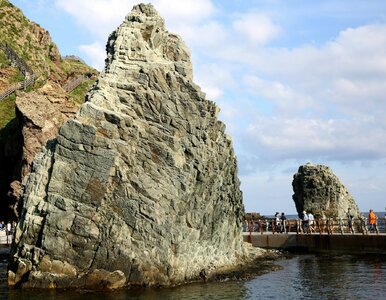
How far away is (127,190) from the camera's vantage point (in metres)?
28.4

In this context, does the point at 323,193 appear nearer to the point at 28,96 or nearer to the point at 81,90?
the point at 28,96

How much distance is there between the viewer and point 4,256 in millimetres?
44000

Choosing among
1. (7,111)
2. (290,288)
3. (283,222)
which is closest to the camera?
(290,288)

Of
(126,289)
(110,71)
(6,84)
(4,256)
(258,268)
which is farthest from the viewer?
(6,84)

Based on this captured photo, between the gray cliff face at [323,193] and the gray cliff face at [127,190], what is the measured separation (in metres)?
31.9

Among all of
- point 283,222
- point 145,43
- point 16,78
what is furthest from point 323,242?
point 16,78

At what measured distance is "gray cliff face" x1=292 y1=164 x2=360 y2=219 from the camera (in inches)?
2457

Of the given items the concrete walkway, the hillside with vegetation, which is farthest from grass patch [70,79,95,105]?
the concrete walkway

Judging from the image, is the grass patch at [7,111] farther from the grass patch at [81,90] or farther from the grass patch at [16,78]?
the grass patch at [81,90]

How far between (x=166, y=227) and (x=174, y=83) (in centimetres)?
968

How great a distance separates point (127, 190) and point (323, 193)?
40.3 metres

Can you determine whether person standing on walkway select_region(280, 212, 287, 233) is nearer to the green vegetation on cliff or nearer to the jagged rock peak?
the jagged rock peak

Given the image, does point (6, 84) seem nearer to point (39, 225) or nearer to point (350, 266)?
point (39, 225)

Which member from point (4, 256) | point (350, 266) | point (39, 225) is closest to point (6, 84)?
point (4, 256)
